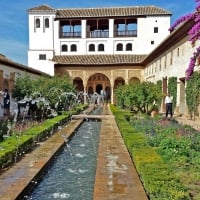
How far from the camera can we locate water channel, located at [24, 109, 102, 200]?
5.20 metres

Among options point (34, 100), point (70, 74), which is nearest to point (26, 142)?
point (34, 100)

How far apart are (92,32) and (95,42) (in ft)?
5.28

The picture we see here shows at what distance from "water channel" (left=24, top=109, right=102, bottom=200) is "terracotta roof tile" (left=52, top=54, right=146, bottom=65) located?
3219 cm

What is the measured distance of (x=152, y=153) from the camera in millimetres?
6301

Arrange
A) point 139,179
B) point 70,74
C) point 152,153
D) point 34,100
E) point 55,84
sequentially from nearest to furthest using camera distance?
point 139,179 < point 152,153 < point 34,100 < point 55,84 < point 70,74

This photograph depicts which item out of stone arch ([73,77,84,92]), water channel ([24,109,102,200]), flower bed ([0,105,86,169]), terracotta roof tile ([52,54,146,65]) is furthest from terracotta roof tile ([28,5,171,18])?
water channel ([24,109,102,200])

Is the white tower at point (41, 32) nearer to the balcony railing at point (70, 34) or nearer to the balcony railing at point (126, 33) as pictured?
the balcony railing at point (70, 34)

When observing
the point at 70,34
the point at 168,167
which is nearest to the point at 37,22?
the point at 70,34

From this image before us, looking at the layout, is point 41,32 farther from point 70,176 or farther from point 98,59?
point 70,176

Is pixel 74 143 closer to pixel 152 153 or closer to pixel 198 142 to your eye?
pixel 198 142

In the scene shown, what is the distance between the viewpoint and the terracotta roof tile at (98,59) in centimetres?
4116

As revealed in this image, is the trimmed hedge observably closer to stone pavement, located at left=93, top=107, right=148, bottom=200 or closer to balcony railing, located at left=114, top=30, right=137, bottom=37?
stone pavement, located at left=93, top=107, right=148, bottom=200

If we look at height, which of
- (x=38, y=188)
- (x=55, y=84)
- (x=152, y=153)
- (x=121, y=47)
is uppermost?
(x=121, y=47)

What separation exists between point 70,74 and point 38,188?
36.6 metres
